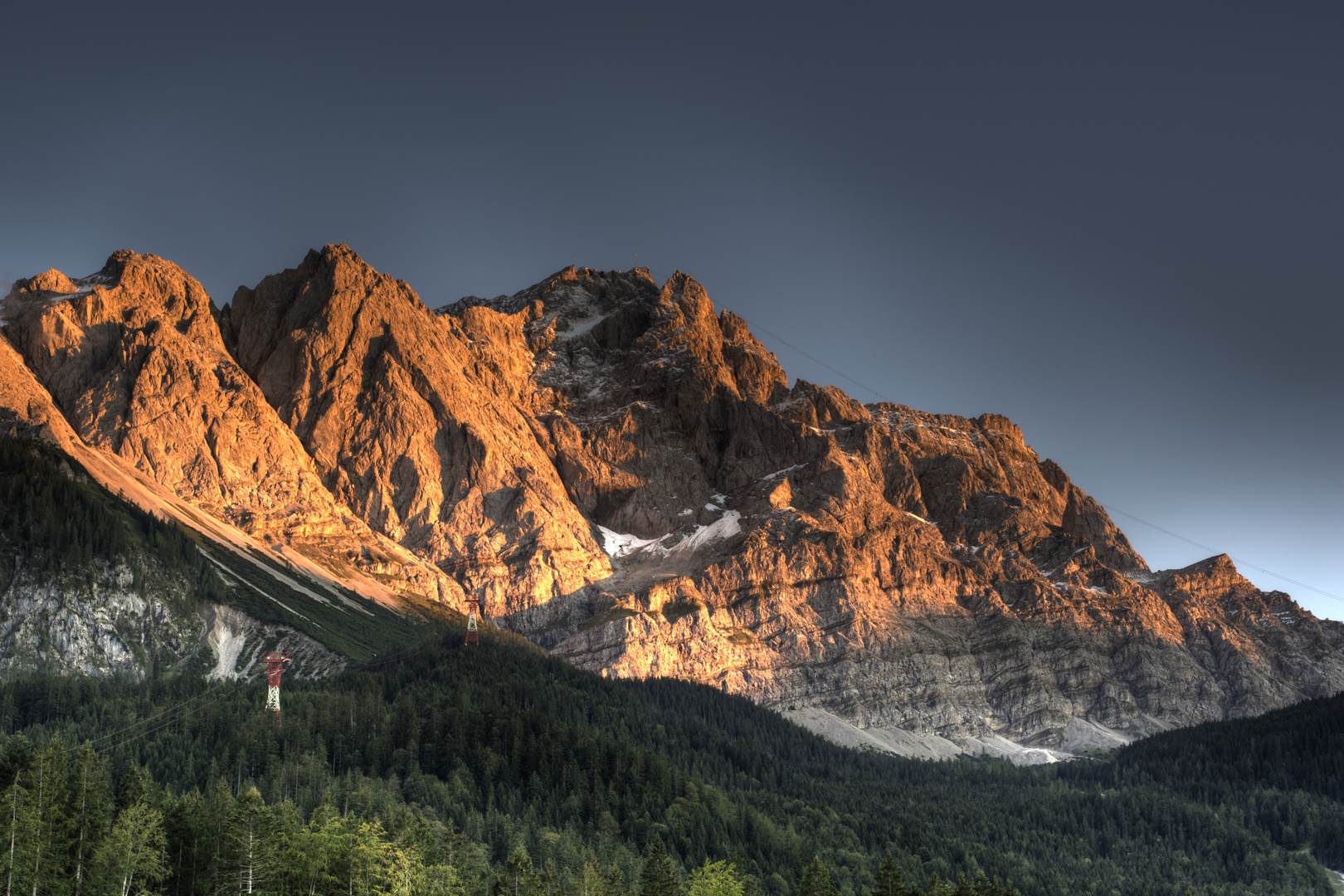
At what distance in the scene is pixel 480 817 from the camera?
13138 cm

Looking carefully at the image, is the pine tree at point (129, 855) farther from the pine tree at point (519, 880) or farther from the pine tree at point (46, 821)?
the pine tree at point (519, 880)

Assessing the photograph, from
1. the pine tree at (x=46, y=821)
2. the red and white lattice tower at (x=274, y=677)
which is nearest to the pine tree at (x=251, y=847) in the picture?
the pine tree at (x=46, y=821)

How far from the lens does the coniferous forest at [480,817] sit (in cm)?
7106

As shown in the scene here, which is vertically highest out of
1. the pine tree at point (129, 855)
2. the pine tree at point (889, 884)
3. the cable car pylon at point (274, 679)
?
the cable car pylon at point (274, 679)

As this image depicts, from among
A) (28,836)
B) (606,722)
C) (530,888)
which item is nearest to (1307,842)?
(606,722)

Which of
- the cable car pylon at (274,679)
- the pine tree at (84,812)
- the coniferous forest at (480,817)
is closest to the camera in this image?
the pine tree at (84,812)

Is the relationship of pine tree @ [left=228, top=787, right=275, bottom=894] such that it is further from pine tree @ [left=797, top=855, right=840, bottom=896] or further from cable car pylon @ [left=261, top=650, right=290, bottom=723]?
cable car pylon @ [left=261, top=650, right=290, bottom=723]


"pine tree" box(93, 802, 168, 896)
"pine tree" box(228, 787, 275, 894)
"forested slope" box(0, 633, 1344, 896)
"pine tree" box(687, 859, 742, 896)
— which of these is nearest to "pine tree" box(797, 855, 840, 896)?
"pine tree" box(687, 859, 742, 896)

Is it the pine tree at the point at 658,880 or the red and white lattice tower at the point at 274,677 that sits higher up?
the red and white lattice tower at the point at 274,677

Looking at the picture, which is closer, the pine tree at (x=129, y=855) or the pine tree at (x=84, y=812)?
the pine tree at (x=129, y=855)

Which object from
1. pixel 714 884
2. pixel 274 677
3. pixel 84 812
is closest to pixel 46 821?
pixel 84 812

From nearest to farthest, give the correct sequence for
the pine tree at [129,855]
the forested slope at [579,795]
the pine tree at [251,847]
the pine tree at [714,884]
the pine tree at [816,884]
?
the pine tree at [129,855] < the pine tree at [251,847] < the pine tree at [816,884] < the pine tree at [714,884] < the forested slope at [579,795]

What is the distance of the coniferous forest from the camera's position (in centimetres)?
7106

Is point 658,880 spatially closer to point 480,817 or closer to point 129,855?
point 129,855
